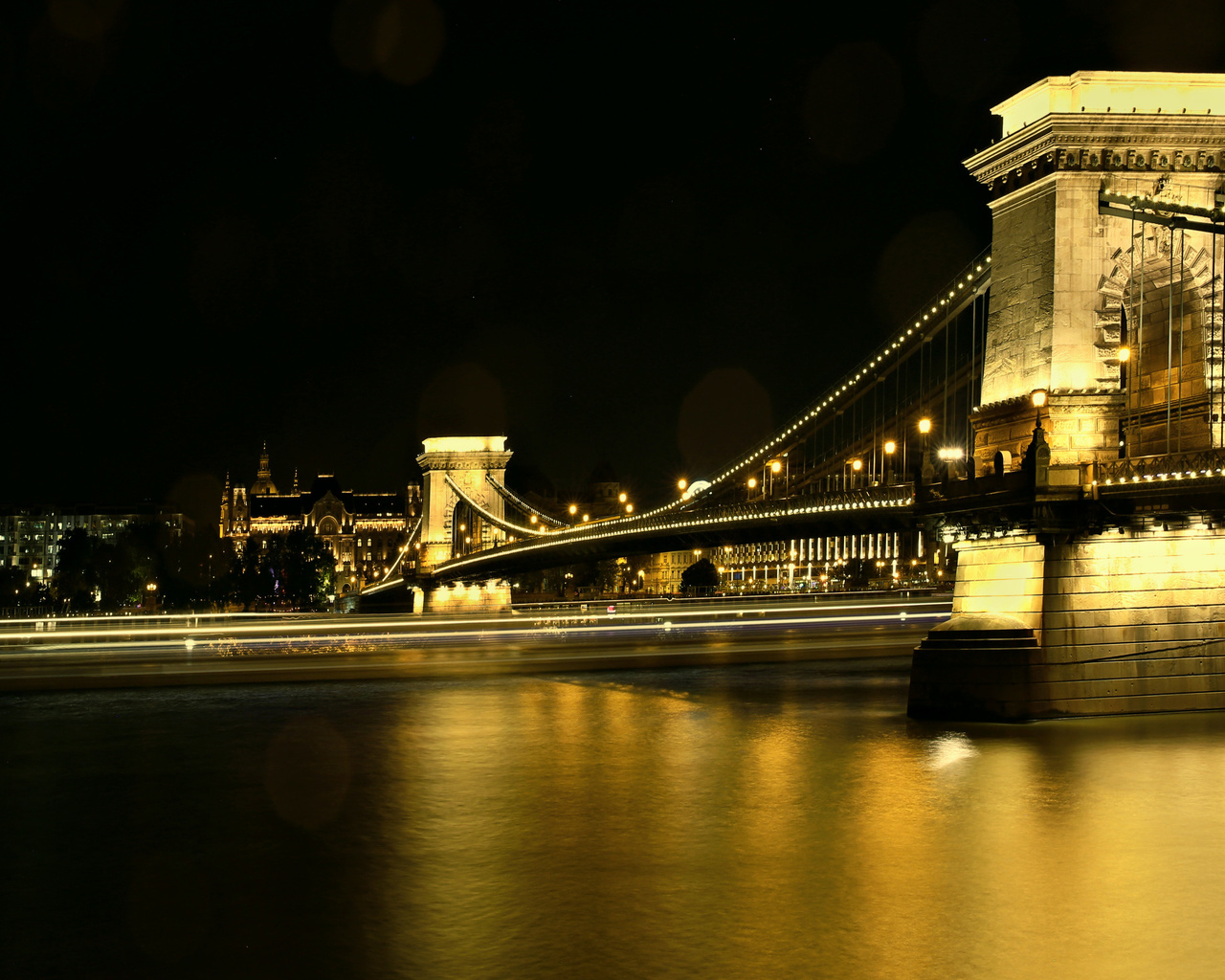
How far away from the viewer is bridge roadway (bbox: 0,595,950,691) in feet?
110

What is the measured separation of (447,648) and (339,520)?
121 m

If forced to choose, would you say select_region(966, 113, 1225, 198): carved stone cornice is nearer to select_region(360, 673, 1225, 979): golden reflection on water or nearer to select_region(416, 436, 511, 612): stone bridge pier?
select_region(360, 673, 1225, 979): golden reflection on water

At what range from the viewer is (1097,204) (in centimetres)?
2016

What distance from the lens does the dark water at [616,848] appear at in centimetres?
1005

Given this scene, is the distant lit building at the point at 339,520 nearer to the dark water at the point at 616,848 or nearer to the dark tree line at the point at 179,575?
the dark tree line at the point at 179,575

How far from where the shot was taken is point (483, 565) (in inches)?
2307

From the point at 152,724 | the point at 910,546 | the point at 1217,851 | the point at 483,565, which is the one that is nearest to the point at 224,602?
the point at 483,565

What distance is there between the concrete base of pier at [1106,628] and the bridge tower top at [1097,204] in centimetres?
160

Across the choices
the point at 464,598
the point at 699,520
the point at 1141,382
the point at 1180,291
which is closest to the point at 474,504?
the point at 464,598

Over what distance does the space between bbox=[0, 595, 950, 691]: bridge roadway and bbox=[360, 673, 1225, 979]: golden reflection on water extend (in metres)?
12.3

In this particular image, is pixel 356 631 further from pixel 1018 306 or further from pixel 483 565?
pixel 1018 306

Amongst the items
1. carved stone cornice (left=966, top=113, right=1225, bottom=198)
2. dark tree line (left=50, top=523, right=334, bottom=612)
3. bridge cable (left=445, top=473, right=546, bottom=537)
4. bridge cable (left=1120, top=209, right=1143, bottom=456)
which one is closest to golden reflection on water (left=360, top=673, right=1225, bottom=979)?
bridge cable (left=1120, top=209, right=1143, bottom=456)

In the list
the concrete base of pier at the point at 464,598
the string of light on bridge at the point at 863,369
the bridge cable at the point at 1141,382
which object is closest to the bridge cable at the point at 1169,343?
the bridge cable at the point at 1141,382

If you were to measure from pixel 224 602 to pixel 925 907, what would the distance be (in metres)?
91.5
